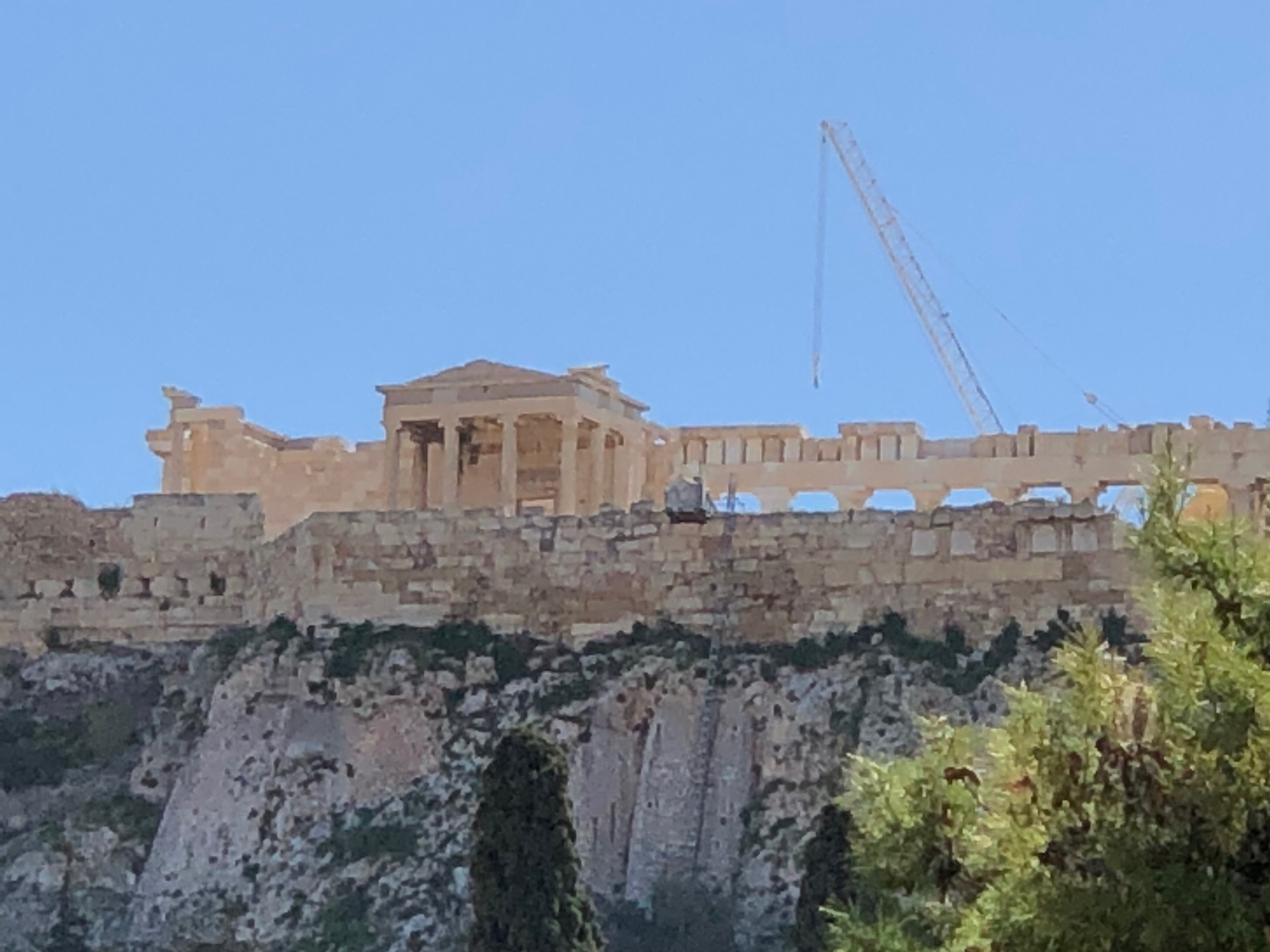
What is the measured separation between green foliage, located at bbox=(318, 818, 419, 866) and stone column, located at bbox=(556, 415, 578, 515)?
24.8 ft

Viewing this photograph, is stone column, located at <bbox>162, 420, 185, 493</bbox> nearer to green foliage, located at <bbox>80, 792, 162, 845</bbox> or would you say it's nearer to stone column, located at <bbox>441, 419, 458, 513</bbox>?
stone column, located at <bbox>441, 419, 458, 513</bbox>

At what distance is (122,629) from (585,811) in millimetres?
7610

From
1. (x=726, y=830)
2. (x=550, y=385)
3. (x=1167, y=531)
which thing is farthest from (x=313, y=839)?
(x=1167, y=531)

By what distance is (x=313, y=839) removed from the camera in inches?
1199

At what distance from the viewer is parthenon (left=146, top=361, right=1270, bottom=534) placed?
37.3 metres

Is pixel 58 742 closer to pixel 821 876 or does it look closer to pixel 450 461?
pixel 450 461

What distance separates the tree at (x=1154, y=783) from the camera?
952 cm

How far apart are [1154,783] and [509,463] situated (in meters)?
28.0

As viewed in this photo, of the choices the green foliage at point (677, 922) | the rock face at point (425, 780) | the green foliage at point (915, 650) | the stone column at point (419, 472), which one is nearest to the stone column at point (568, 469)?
the stone column at point (419, 472)

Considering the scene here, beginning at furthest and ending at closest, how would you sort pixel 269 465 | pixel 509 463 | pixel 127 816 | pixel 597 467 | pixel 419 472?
A: pixel 269 465 → pixel 419 472 → pixel 597 467 → pixel 509 463 → pixel 127 816

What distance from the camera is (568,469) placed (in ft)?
123

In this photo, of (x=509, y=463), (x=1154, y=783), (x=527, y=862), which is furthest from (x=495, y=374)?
(x=1154, y=783)

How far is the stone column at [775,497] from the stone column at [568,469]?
114 inches

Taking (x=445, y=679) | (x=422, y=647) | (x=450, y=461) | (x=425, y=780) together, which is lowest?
(x=425, y=780)
